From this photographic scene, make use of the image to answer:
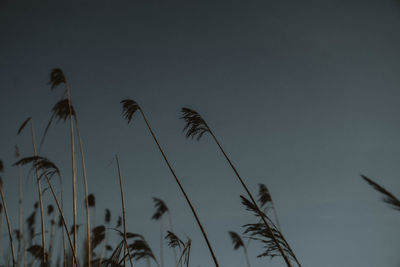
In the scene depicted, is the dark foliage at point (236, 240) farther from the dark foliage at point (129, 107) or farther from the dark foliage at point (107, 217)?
the dark foliage at point (129, 107)

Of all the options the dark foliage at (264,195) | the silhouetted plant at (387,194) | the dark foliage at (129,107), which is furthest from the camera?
the dark foliage at (264,195)

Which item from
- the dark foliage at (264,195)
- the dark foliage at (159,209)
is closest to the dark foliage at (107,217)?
the dark foliage at (159,209)

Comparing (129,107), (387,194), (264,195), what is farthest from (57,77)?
(264,195)

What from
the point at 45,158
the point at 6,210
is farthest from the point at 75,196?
the point at 6,210

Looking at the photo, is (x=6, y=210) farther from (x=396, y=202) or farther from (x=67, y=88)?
(x=396, y=202)

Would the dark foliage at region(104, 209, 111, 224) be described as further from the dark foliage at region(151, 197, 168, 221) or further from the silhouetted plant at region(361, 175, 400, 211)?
the silhouetted plant at region(361, 175, 400, 211)

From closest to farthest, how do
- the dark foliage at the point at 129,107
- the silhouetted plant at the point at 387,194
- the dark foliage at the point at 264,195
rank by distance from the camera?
the silhouetted plant at the point at 387,194, the dark foliage at the point at 129,107, the dark foliage at the point at 264,195

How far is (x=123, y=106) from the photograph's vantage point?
4.34m

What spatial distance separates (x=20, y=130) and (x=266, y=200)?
9.62m

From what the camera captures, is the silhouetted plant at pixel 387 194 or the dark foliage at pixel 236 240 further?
the dark foliage at pixel 236 240

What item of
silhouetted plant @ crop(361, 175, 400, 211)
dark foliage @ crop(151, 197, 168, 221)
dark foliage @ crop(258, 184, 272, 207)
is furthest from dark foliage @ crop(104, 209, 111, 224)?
silhouetted plant @ crop(361, 175, 400, 211)

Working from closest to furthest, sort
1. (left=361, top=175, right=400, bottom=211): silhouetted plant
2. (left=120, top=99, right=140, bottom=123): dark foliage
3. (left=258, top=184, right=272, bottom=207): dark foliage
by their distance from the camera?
(left=361, top=175, right=400, bottom=211): silhouetted plant
(left=120, top=99, right=140, bottom=123): dark foliage
(left=258, top=184, right=272, bottom=207): dark foliage

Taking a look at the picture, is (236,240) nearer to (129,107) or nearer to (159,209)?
(159,209)

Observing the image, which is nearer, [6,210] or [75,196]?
[75,196]
